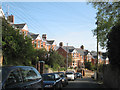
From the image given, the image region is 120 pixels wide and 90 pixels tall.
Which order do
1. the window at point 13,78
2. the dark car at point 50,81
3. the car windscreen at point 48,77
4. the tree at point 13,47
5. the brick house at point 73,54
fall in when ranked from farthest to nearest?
the brick house at point 73,54
the tree at point 13,47
the car windscreen at point 48,77
the dark car at point 50,81
the window at point 13,78

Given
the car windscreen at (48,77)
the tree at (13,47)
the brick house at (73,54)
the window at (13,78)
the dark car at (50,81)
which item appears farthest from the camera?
the brick house at (73,54)

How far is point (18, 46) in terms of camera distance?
20.4 m

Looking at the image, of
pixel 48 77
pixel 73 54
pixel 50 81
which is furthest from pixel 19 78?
pixel 73 54

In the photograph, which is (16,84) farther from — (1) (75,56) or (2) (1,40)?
(1) (75,56)

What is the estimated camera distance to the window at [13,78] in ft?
17.4

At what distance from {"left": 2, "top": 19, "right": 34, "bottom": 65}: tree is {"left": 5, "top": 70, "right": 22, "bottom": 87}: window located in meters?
13.3

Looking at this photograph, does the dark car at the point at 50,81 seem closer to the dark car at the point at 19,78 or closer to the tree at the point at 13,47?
the dark car at the point at 19,78

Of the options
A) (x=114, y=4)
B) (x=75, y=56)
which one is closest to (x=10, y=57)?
(x=114, y=4)

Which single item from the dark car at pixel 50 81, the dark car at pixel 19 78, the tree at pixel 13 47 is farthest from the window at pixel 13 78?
the tree at pixel 13 47

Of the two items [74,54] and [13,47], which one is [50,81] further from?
[74,54]

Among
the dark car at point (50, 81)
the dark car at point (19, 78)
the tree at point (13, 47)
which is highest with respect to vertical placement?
the tree at point (13, 47)

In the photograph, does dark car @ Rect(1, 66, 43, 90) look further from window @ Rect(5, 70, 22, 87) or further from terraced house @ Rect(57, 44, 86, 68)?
Answer: terraced house @ Rect(57, 44, 86, 68)

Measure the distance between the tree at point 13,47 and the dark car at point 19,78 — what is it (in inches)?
484

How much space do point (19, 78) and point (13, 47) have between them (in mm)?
14094
